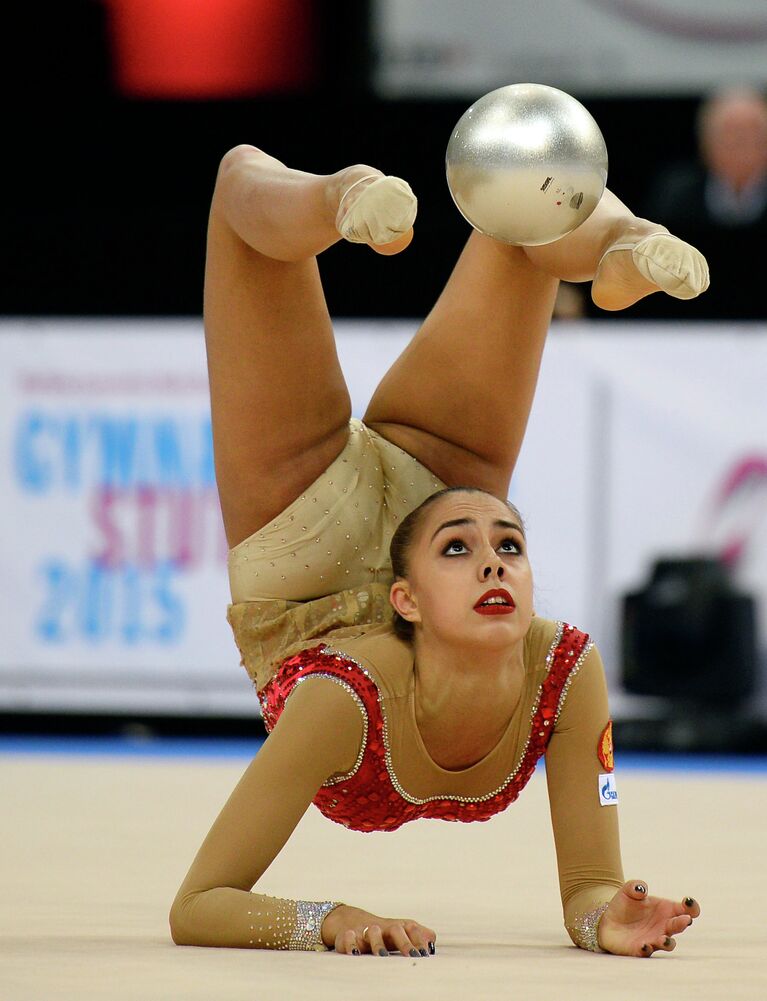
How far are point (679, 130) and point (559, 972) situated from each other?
4962mm

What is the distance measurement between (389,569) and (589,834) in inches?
26.5

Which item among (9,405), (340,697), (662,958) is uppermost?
(9,405)

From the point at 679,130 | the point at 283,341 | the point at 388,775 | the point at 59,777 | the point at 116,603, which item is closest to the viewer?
Result: the point at 388,775

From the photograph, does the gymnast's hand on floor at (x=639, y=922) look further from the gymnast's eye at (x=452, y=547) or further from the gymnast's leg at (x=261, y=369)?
the gymnast's leg at (x=261, y=369)

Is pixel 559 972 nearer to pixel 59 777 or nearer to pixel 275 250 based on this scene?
pixel 275 250

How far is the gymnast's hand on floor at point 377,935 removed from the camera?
255 centimetres

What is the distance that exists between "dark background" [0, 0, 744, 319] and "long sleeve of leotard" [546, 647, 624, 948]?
3427 millimetres

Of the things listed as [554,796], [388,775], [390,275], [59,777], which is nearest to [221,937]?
[388,775]

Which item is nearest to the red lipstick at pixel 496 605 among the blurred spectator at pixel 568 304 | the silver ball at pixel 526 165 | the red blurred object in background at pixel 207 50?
the silver ball at pixel 526 165

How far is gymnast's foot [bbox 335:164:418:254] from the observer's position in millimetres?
2420

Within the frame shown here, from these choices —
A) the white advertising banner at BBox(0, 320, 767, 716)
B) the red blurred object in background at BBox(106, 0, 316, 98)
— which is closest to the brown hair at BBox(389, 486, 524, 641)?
the white advertising banner at BBox(0, 320, 767, 716)

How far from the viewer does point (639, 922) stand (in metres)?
2.66

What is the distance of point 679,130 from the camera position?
6812mm

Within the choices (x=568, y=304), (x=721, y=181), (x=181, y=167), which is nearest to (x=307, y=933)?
(x=568, y=304)
